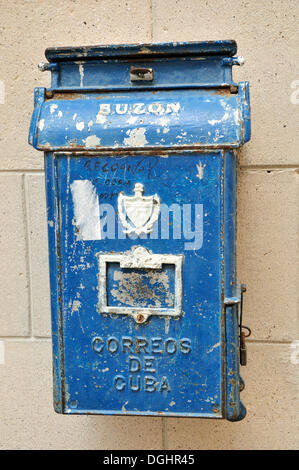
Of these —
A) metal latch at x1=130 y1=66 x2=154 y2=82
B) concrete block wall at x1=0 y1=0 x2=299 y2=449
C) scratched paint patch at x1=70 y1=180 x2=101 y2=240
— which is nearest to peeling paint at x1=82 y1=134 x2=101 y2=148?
scratched paint patch at x1=70 y1=180 x2=101 y2=240

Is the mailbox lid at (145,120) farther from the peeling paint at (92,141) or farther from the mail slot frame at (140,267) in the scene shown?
the mail slot frame at (140,267)

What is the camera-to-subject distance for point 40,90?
54.3 inches

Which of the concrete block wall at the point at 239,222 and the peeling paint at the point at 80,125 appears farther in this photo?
the concrete block wall at the point at 239,222

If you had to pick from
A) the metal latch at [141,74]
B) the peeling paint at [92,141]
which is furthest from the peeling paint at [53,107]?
the metal latch at [141,74]

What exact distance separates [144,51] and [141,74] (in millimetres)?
65

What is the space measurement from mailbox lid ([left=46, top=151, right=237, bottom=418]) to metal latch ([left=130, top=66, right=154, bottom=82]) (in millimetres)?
252

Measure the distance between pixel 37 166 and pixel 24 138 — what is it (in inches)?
4.8

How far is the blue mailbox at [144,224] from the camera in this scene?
129cm

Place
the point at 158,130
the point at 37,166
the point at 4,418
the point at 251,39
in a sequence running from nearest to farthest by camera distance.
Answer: the point at 158,130
the point at 251,39
the point at 37,166
the point at 4,418

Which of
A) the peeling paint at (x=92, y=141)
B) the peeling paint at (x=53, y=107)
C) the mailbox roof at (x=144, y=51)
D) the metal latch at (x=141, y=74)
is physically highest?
the mailbox roof at (x=144, y=51)

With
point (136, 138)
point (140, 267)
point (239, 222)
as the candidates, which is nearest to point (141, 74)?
point (136, 138)

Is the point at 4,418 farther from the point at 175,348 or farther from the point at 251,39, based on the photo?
the point at 251,39

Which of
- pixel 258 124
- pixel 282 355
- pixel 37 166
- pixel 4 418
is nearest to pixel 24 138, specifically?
pixel 37 166

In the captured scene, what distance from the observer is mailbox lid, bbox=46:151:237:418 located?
1296mm
